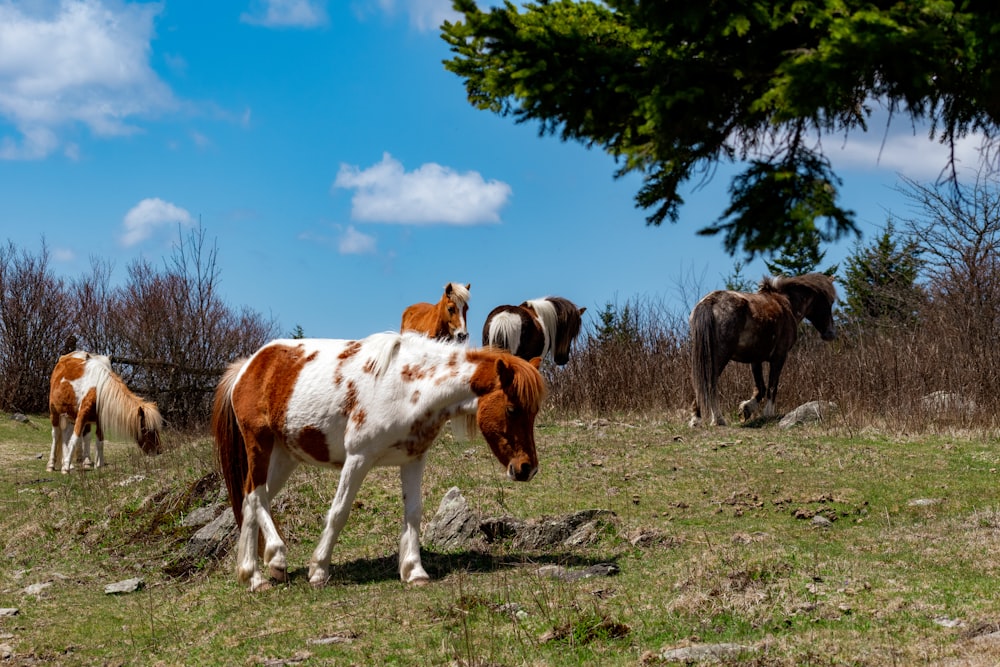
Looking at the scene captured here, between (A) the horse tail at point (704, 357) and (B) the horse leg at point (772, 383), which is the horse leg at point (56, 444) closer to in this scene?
(A) the horse tail at point (704, 357)

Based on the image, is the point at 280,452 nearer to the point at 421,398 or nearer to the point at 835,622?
the point at 421,398

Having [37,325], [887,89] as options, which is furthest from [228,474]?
[37,325]

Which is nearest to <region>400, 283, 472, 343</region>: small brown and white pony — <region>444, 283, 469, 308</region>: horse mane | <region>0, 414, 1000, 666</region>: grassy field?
<region>444, 283, 469, 308</region>: horse mane

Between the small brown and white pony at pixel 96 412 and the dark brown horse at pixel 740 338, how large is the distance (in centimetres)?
888

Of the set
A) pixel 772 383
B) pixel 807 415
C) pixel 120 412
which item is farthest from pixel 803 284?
pixel 120 412

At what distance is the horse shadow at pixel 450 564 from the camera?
23.6 ft

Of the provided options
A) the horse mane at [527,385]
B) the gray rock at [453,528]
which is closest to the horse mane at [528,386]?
the horse mane at [527,385]

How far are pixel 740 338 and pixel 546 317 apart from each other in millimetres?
2825

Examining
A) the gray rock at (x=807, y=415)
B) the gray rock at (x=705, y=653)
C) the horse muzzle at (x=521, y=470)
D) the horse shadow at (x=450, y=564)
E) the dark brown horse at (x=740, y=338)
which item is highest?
the dark brown horse at (x=740, y=338)

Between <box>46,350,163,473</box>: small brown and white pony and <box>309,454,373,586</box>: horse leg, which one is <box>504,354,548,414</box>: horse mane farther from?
<box>46,350,163,473</box>: small brown and white pony

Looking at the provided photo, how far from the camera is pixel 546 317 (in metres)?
14.5

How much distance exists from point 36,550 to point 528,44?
27.2 feet

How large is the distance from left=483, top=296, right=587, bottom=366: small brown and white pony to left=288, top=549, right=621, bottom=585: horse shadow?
5.73 metres

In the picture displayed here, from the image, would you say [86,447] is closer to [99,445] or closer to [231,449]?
[99,445]
